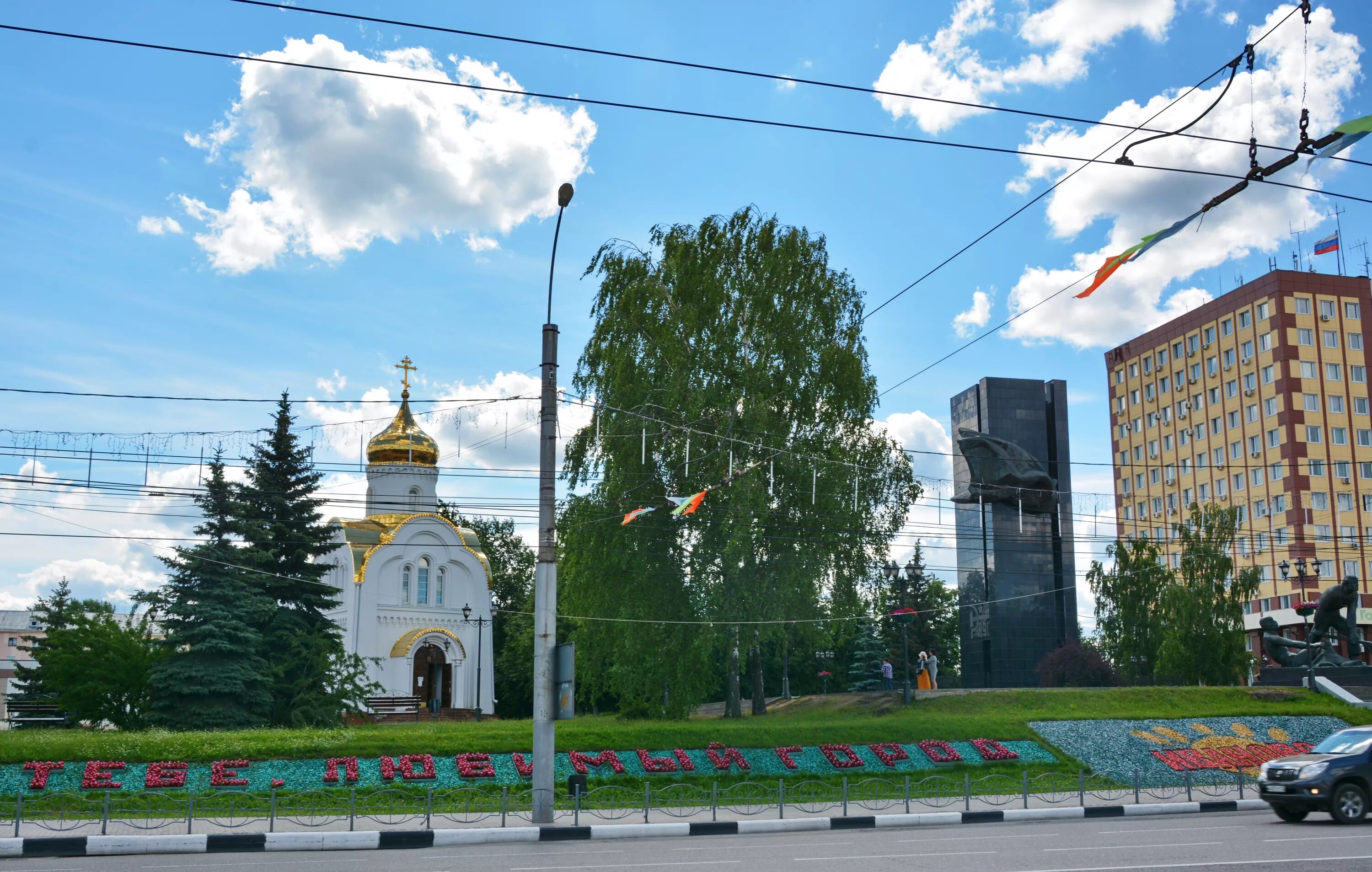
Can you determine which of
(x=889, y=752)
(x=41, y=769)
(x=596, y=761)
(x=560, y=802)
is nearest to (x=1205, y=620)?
(x=889, y=752)

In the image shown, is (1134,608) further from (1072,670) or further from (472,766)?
(472,766)

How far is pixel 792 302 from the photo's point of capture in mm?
31781

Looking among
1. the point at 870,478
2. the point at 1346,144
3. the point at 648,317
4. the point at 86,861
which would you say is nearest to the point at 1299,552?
the point at 870,478

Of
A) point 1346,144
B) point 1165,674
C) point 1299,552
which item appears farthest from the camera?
point 1299,552

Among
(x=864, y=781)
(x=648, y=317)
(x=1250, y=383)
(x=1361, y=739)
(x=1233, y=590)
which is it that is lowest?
(x=864, y=781)

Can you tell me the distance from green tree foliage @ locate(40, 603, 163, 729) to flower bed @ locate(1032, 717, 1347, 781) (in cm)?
2139

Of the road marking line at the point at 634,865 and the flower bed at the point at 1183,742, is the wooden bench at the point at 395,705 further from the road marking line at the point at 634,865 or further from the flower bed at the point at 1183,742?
the road marking line at the point at 634,865

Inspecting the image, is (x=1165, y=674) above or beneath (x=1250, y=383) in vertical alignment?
beneath

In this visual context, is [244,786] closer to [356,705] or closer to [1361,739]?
[356,705]

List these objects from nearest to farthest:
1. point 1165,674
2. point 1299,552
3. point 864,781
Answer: point 864,781 < point 1165,674 < point 1299,552

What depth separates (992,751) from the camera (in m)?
27.0

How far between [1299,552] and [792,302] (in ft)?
150

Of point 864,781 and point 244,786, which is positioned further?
point 864,781

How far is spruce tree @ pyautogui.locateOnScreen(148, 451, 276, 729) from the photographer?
2666 centimetres
